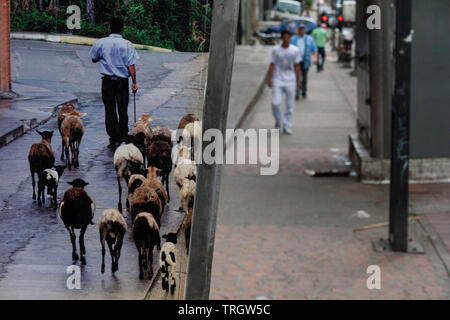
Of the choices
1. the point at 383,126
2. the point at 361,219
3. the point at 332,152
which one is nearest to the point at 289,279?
the point at 361,219

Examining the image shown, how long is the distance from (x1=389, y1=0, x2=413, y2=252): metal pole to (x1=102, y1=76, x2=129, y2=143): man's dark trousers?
569 centimetres

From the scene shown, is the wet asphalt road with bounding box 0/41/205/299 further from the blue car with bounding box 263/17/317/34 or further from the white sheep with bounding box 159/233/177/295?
the blue car with bounding box 263/17/317/34

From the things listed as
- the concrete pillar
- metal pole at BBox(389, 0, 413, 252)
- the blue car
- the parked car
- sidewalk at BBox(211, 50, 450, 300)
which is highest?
the parked car

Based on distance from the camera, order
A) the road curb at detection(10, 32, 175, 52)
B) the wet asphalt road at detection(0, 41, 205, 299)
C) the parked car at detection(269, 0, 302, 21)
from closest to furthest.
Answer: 1. the wet asphalt road at detection(0, 41, 205, 299)
2. the road curb at detection(10, 32, 175, 52)
3. the parked car at detection(269, 0, 302, 21)

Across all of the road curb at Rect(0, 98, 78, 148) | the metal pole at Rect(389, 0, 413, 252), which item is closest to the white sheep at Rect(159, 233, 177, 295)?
the road curb at Rect(0, 98, 78, 148)

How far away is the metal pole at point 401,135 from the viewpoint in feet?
23.6

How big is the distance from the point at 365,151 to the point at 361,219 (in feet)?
7.35

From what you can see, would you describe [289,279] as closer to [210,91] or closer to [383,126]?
[383,126]

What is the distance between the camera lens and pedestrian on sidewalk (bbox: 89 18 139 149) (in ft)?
5.69

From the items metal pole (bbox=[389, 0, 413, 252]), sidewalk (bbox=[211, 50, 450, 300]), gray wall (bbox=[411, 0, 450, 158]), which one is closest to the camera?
sidewalk (bbox=[211, 50, 450, 300])

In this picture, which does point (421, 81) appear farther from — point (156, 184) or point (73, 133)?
point (73, 133)

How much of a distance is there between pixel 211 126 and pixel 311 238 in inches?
238

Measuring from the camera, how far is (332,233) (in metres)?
7.82

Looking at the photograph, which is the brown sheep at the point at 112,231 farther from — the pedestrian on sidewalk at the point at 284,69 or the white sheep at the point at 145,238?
the pedestrian on sidewalk at the point at 284,69
